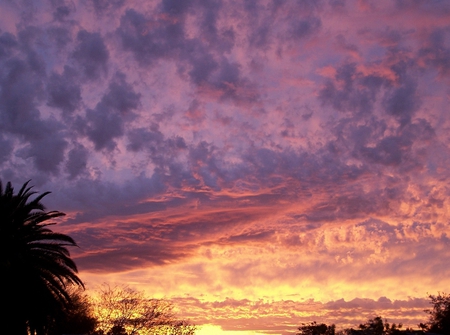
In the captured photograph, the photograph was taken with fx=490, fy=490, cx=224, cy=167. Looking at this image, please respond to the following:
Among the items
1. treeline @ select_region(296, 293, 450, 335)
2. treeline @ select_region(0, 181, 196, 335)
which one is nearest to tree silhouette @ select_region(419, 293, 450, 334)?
treeline @ select_region(296, 293, 450, 335)

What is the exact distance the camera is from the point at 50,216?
3447cm

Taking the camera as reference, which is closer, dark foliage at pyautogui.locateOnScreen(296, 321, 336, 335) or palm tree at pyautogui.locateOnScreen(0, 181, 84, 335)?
palm tree at pyautogui.locateOnScreen(0, 181, 84, 335)

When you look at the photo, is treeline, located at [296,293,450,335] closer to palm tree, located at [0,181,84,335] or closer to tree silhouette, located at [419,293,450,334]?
tree silhouette, located at [419,293,450,334]

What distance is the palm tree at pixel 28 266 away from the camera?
103 feet

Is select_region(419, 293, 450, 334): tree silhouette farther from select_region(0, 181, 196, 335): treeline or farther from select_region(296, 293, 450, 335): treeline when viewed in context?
select_region(0, 181, 196, 335): treeline

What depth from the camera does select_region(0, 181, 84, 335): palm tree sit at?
3152cm

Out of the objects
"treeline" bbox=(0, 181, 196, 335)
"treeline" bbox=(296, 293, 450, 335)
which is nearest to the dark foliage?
"treeline" bbox=(296, 293, 450, 335)

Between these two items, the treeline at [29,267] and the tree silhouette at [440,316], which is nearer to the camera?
the treeline at [29,267]

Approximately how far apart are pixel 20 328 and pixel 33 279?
11.9 feet

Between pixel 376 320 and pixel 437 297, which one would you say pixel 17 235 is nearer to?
pixel 437 297

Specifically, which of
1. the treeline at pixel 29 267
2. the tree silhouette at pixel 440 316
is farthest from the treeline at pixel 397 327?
the treeline at pixel 29 267

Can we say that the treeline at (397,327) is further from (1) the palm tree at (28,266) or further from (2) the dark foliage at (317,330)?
(1) the palm tree at (28,266)

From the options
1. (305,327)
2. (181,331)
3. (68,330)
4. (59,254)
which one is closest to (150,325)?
(181,331)

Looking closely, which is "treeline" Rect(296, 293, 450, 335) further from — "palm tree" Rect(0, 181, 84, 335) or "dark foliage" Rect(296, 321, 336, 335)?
"palm tree" Rect(0, 181, 84, 335)
